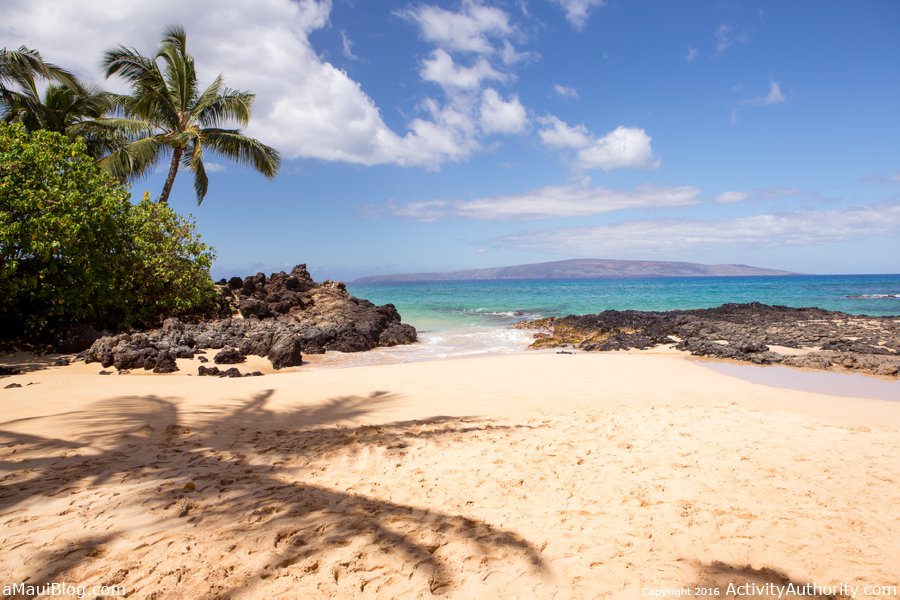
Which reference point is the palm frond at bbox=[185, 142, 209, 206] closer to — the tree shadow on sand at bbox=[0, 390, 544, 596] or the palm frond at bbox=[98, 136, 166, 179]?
the palm frond at bbox=[98, 136, 166, 179]

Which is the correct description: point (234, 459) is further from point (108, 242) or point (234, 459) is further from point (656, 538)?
point (108, 242)

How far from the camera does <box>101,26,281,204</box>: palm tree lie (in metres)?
18.0

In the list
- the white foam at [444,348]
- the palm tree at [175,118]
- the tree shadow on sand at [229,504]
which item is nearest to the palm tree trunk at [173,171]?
the palm tree at [175,118]

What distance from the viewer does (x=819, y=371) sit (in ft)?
36.8

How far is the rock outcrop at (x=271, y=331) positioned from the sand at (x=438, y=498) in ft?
12.2

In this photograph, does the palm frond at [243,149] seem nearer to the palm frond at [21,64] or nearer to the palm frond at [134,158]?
the palm frond at [134,158]

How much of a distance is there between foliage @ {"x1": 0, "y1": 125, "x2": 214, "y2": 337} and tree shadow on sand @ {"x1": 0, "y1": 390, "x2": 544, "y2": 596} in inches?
297

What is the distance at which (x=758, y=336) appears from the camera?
16562 millimetres

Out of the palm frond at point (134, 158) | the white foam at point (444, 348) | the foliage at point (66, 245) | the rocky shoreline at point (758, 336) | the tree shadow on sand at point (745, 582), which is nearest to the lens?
the tree shadow on sand at point (745, 582)

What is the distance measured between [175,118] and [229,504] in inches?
818

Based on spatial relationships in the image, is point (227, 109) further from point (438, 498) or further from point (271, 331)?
point (438, 498)

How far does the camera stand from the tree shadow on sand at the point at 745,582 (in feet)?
8.38

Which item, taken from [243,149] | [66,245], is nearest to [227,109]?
[243,149]

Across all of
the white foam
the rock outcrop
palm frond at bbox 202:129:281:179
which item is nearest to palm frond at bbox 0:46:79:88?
palm frond at bbox 202:129:281:179
